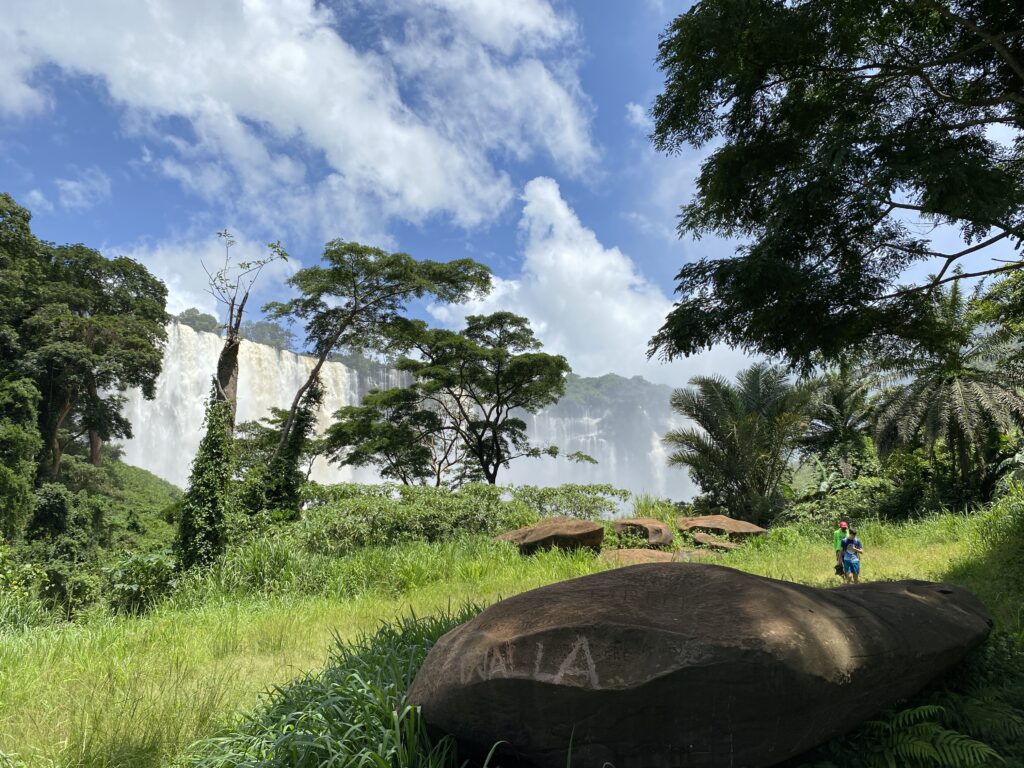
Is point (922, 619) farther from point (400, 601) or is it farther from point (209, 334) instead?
point (209, 334)

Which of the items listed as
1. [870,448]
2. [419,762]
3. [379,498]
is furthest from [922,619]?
[870,448]

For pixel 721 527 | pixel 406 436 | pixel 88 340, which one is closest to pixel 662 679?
pixel 721 527

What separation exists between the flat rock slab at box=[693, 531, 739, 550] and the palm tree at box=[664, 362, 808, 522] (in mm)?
5130

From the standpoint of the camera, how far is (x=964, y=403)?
1348cm

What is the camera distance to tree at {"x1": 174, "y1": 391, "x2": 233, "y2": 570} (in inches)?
359

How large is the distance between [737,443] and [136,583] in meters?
15.3

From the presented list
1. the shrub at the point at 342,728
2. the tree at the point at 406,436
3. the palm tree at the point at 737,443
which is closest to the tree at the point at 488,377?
the tree at the point at 406,436

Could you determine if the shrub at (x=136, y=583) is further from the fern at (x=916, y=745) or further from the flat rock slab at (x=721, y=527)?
the flat rock slab at (x=721, y=527)

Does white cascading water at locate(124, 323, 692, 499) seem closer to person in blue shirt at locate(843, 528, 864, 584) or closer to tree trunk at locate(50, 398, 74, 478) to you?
tree trunk at locate(50, 398, 74, 478)

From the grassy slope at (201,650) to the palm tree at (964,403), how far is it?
5393 mm

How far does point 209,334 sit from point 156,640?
39.3 metres

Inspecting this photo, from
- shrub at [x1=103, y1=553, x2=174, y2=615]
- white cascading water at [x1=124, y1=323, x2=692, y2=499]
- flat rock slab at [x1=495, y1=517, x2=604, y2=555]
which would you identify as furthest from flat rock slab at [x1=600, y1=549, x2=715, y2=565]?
white cascading water at [x1=124, y1=323, x2=692, y2=499]

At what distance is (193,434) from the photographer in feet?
139

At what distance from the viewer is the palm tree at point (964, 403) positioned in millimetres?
13414
